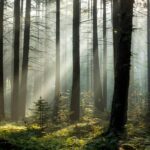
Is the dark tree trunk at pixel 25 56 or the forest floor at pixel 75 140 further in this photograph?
the dark tree trunk at pixel 25 56

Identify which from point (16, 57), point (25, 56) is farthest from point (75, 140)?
point (25, 56)

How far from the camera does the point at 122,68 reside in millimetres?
10477

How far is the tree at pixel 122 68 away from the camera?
1040 cm

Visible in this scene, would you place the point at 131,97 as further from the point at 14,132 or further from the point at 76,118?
the point at 14,132

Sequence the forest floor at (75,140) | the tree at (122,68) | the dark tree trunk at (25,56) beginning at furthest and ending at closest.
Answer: the dark tree trunk at (25,56)
the tree at (122,68)
the forest floor at (75,140)

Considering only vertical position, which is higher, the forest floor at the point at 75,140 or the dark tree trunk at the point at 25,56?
the dark tree trunk at the point at 25,56

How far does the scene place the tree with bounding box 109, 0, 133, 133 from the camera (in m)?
10.4

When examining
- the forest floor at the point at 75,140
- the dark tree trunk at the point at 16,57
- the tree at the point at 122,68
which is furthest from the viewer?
the dark tree trunk at the point at 16,57

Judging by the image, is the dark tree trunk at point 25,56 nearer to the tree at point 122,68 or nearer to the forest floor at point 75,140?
the forest floor at point 75,140

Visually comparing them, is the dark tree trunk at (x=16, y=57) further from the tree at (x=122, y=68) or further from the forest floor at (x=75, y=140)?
the tree at (x=122, y=68)

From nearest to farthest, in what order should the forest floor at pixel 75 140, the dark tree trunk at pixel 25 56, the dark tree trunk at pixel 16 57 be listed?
the forest floor at pixel 75 140, the dark tree trunk at pixel 16 57, the dark tree trunk at pixel 25 56

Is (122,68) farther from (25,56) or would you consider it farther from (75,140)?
(25,56)

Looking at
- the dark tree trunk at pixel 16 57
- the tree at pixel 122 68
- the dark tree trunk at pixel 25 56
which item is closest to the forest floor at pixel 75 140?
the tree at pixel 122 68

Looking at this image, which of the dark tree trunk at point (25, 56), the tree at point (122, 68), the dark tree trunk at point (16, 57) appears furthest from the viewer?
the dark tree trunk at point (25, 56)
